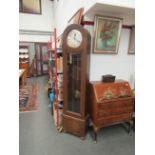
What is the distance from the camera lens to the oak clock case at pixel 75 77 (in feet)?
6.82

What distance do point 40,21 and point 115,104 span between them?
23.1 feet

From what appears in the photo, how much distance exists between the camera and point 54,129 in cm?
260

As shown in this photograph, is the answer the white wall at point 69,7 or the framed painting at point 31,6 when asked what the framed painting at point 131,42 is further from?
the framed painting at point 31,6

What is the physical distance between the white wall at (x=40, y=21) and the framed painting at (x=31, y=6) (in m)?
0.20

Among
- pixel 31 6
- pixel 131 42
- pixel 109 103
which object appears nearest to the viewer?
pixel 109 103

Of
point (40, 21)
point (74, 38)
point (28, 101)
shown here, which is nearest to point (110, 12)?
point (74, 38)

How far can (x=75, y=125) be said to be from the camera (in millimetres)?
2326

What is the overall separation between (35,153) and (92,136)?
95 centimetres

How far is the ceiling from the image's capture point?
1.92 metres

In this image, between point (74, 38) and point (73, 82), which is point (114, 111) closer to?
point (73, 82)
